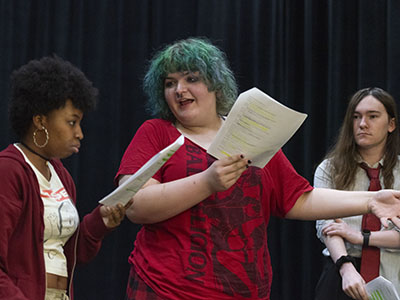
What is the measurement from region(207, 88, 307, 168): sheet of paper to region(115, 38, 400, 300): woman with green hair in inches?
1.7

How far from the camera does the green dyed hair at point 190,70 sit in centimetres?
193

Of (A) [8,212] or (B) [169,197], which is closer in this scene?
(A) [8,212]

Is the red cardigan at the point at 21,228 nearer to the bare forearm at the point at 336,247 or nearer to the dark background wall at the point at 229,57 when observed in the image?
the bare forearm at the point at 336,247

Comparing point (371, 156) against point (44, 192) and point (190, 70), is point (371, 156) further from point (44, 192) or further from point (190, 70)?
point (44, 192)

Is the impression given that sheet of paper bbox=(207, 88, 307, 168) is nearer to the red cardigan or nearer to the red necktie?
the red cardigan

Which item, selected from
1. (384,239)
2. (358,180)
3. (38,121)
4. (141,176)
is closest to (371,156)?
(358,180)

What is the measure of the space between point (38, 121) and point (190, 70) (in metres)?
0.53

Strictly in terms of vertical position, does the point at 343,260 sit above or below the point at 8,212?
below

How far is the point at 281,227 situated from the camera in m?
3.49

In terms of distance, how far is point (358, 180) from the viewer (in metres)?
2.59

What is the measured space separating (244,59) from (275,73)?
21 cm

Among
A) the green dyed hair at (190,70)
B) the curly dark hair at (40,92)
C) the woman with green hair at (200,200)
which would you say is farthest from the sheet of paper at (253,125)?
the curly dark hair at (40,92)

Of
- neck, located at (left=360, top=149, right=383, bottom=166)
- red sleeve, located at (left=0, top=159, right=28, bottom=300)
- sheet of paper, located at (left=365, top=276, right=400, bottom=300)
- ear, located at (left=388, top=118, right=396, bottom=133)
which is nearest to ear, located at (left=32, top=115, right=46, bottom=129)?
red sleeve, located at (left=0, top=159, right=28, bottom=300)

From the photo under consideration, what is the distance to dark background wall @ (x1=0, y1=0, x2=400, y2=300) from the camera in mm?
3395
